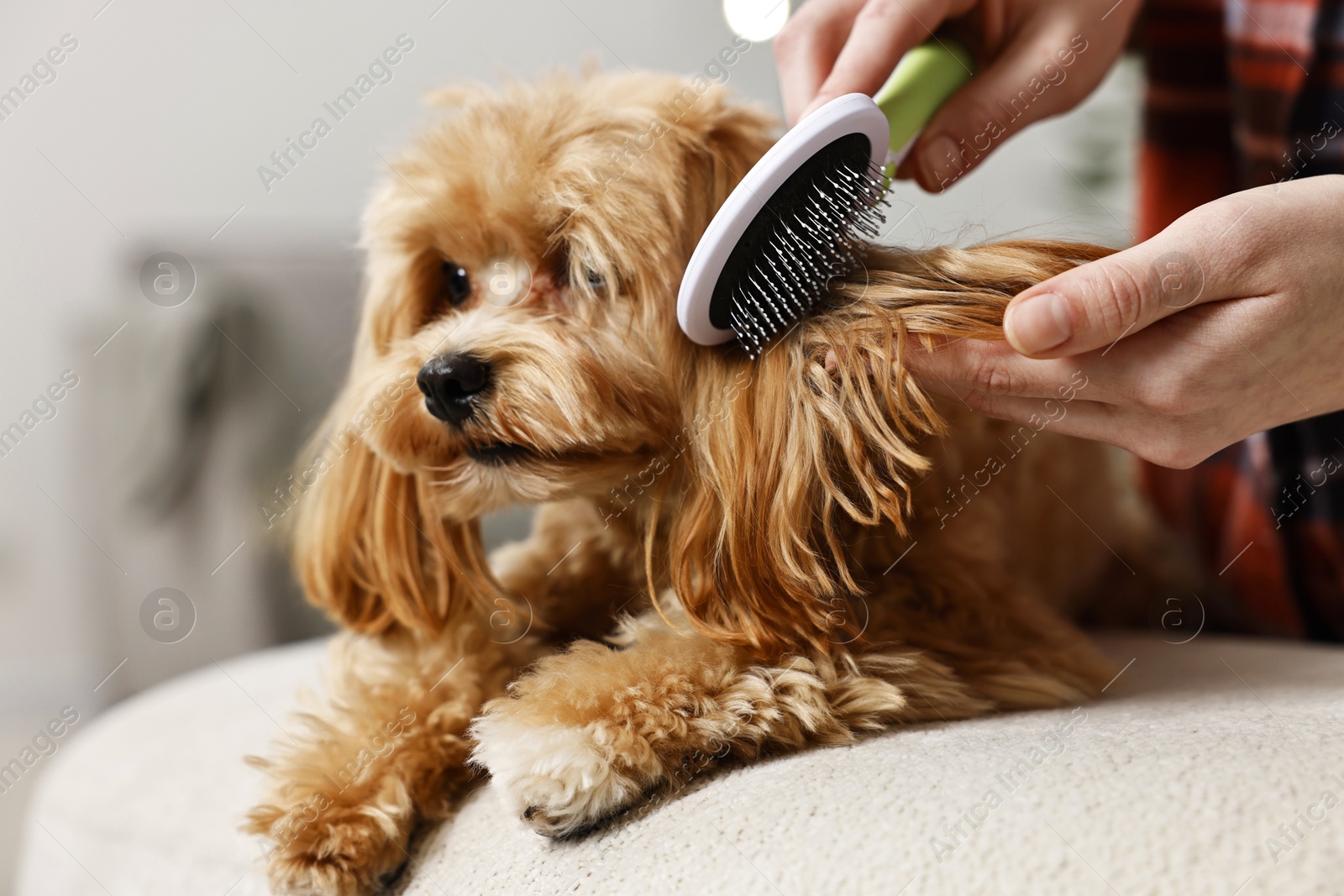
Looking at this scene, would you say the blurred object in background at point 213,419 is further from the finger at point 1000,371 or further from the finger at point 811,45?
the finger at point 1000,371

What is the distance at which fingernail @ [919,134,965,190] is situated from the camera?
975 millimetres

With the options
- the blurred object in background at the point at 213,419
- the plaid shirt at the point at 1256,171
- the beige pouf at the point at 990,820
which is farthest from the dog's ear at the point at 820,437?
the blurred object in background at the point at 213,419

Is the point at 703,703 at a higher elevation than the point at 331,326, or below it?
below

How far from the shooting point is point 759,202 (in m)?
0.66

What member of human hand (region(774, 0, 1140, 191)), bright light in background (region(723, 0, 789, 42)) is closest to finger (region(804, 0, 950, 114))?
human hand (region(774, 0, 1140, 191))

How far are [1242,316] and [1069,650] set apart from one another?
1.26 ft

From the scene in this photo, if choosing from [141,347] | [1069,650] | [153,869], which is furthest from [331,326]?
[1069,650]

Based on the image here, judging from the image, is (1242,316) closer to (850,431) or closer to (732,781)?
(850,431)

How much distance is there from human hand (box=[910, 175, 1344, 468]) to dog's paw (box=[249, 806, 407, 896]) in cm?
60

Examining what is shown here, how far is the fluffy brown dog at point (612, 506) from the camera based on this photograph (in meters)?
0.71

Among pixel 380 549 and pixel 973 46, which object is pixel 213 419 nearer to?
pixel 380 549

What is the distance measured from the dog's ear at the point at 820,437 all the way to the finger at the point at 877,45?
0.87ft

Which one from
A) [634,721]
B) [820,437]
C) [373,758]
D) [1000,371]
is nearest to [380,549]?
[373,758]

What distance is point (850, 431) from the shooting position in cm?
70
